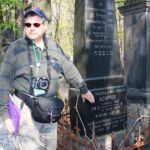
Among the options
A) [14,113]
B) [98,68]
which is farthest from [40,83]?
[98,68]

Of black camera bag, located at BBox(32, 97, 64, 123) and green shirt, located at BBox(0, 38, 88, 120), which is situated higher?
green shirt, located at BBox(0, 38, 88, 120)

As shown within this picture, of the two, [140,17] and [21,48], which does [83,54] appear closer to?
[140,17]

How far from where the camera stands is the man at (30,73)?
10.8 ft

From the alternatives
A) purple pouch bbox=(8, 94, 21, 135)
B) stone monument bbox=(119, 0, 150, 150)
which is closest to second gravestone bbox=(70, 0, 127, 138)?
stone monument bbox=(119, 0, 150, 150)

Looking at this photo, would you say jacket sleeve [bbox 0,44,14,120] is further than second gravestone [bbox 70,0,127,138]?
No

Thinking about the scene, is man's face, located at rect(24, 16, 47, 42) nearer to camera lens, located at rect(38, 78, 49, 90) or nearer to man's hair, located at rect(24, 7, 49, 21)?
man's hair, located at rect(24, 7, 49, 21)

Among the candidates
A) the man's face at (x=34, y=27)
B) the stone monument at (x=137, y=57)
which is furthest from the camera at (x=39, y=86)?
the stone monument at (x=137, y=57)

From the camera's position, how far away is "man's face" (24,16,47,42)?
3350 millimetres

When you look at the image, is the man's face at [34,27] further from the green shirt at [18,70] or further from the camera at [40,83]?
the camera at [40,83]

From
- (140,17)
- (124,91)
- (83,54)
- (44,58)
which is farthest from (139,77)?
(44,58)

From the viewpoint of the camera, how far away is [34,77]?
131 inches

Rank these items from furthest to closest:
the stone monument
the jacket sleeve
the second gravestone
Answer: the stone monument, the second gravestone, the jacket sleeve

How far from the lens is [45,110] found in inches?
132

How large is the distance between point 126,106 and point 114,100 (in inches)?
16.6
